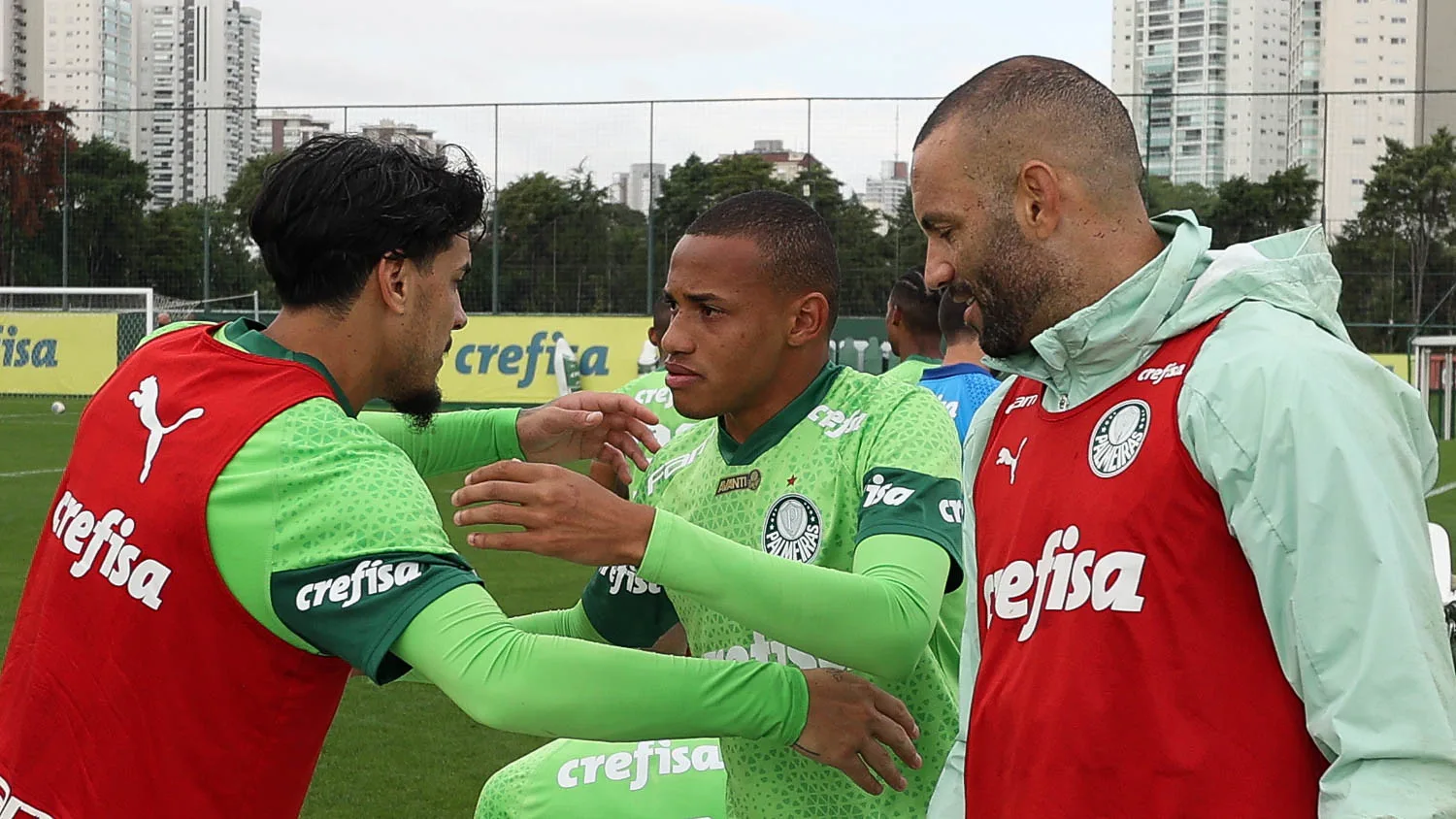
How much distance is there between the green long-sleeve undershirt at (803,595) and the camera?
7.71 ft

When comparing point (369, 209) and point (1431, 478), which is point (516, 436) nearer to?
point (369, 209)

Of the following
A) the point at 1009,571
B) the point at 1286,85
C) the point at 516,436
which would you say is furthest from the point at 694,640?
the point at 1286,85

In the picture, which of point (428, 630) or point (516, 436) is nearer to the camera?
point (428, 630)

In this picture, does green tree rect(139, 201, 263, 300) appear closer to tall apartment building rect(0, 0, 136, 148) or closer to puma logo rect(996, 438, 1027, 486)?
puma logo rect(996, 438, 1027, 486)

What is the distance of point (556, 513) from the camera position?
2293mm

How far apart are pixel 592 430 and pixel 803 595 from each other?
41.1 inches

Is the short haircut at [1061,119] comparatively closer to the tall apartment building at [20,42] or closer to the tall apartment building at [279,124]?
the tall apartment building at [279,124]

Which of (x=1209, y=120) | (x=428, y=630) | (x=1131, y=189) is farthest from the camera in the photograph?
(x=1209, y=120)

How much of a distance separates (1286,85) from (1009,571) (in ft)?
277

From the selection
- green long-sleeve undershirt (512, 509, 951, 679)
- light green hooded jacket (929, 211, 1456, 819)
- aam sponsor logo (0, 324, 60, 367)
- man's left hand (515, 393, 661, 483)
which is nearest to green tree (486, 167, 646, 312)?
aam sponsor logo (0, 324, 60, 367)

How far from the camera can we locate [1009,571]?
87.6 inches

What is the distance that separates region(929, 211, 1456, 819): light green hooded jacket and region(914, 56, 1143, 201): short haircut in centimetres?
32

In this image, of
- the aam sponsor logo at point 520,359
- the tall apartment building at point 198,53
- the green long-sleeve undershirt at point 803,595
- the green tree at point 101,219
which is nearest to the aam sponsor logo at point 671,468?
the green long-sleeve undershirt at point 803,595

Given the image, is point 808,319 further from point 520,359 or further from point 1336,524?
Answer: point 520,359
